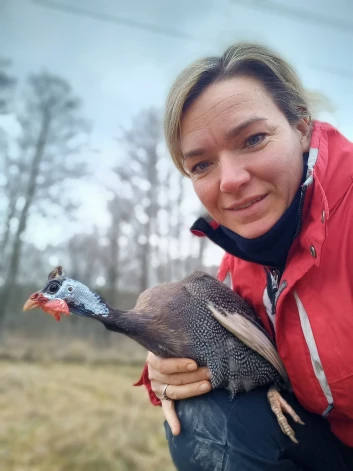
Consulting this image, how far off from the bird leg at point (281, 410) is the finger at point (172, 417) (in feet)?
1.00

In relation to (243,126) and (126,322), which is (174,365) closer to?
(126,322)

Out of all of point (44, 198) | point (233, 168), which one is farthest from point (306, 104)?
point (44, 198)

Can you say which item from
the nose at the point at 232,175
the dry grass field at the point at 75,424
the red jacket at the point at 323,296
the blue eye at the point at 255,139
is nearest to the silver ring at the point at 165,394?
the red jacket at the point at 323,296

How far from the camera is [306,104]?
1.37 m

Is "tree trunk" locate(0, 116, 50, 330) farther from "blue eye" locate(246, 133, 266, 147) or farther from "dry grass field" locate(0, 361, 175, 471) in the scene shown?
"blue eye" locate(246, 133, 266, 147)

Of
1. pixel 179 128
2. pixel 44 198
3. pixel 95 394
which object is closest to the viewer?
pixel 179 128

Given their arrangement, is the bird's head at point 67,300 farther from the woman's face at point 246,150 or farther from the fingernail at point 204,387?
the woman's face at point 246,150

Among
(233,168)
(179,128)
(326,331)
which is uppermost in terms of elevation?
(179,128)

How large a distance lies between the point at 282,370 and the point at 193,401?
30 cm

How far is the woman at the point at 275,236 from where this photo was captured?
3.72 ft

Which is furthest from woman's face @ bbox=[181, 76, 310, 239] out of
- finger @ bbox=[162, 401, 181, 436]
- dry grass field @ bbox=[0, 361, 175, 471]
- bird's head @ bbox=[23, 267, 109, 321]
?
dry grass field @ bbox=[0, 361, 175, 471]

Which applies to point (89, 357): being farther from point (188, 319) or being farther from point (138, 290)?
point (188, 319)

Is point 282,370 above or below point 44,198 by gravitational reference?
below

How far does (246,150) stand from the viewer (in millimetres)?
1223
